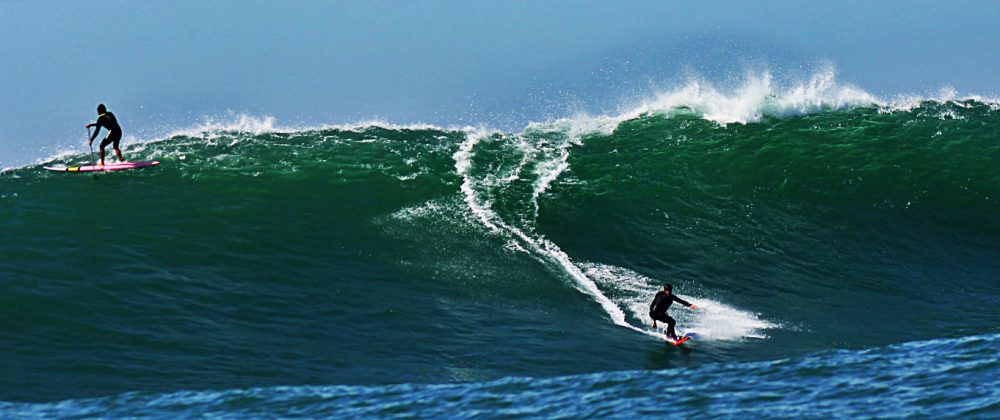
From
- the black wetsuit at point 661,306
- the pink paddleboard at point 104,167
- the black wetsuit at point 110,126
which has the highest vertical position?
the black wetsuit at point 110,126

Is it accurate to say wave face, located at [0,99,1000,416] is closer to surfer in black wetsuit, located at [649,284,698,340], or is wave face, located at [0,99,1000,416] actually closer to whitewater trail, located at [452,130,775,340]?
whitewater trail, located at [452,130,775,340]

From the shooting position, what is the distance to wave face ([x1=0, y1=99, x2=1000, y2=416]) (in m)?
17.5

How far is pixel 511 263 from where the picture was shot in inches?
947

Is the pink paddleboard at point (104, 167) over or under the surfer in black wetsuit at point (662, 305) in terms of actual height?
over

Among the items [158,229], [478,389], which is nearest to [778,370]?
[478,389]

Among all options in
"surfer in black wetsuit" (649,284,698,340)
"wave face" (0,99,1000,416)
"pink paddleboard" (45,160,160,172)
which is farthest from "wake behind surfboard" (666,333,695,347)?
"pink paddleboard" (45,160,160,172)

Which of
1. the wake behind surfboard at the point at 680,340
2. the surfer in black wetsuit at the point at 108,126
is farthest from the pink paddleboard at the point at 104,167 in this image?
the wake behind surfboard at the point at 680,340

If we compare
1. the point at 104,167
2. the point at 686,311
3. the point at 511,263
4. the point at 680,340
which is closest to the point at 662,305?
the point at 680,340

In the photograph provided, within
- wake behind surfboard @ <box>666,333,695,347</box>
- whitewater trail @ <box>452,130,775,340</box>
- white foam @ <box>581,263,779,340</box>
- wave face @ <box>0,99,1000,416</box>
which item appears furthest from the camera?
whitewater trail @ <box>452,130,775,340</box>

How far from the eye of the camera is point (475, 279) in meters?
23.2

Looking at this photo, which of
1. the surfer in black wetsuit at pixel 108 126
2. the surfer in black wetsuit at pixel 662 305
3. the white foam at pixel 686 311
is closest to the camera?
the surfer in black wetsuit at pixel 662 305

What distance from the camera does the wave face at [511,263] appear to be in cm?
1752

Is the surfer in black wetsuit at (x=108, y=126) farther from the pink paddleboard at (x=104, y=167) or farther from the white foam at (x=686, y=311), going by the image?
the white foam at (x=686, y=311)

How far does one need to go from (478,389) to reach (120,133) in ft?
50.3
